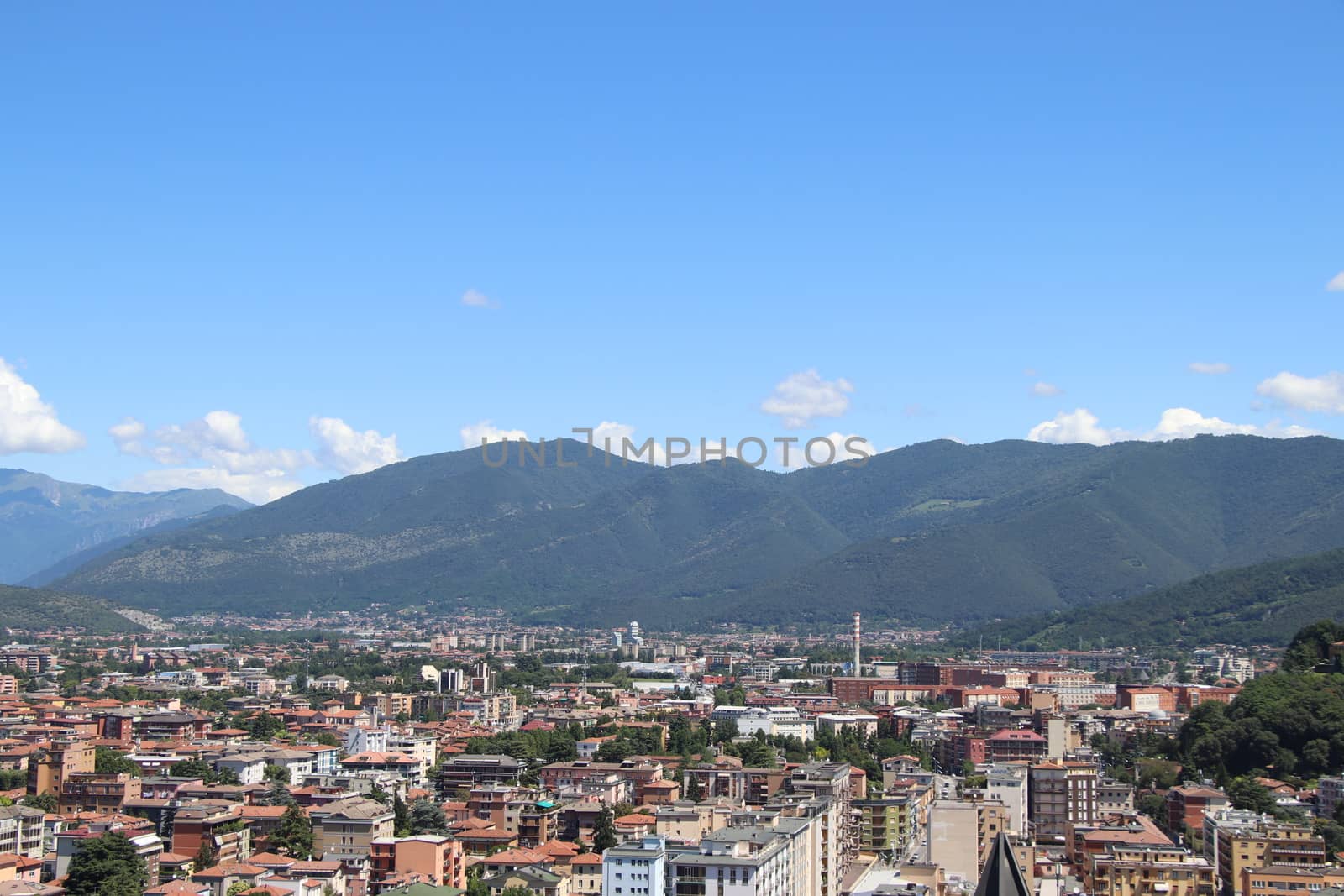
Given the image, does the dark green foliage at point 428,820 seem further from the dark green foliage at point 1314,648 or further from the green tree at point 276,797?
the dark green foliage at point 1314,648

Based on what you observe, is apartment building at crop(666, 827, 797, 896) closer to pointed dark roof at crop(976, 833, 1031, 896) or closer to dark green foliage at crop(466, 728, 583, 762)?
pointed dark roof at crop(976, 833, 1031, 896)

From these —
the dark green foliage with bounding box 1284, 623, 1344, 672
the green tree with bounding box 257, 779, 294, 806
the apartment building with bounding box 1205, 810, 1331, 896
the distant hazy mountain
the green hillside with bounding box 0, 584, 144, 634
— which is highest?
the distant hazy mountain

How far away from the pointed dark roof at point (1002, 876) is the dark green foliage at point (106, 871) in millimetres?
23340

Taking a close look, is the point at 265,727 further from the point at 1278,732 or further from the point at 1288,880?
the point at 1288,880

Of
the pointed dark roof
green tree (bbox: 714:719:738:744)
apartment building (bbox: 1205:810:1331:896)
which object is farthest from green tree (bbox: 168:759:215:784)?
the pointed dark roof

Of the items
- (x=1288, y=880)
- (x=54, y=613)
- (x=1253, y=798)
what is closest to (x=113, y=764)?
(x=1253, y=798)

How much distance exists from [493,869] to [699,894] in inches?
256

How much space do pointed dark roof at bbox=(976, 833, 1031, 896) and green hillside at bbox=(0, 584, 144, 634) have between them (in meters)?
127

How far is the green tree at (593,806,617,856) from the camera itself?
35.5 meters

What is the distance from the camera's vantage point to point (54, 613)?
Result: 5408 inches

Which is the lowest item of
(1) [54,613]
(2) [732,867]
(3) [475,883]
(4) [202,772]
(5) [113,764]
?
(3) [475,883]

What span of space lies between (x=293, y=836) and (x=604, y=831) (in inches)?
228

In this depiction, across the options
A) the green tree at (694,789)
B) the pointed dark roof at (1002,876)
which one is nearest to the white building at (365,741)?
the green tree at (694,789)

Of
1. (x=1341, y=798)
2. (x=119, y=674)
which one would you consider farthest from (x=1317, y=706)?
(x=119, y=674)
